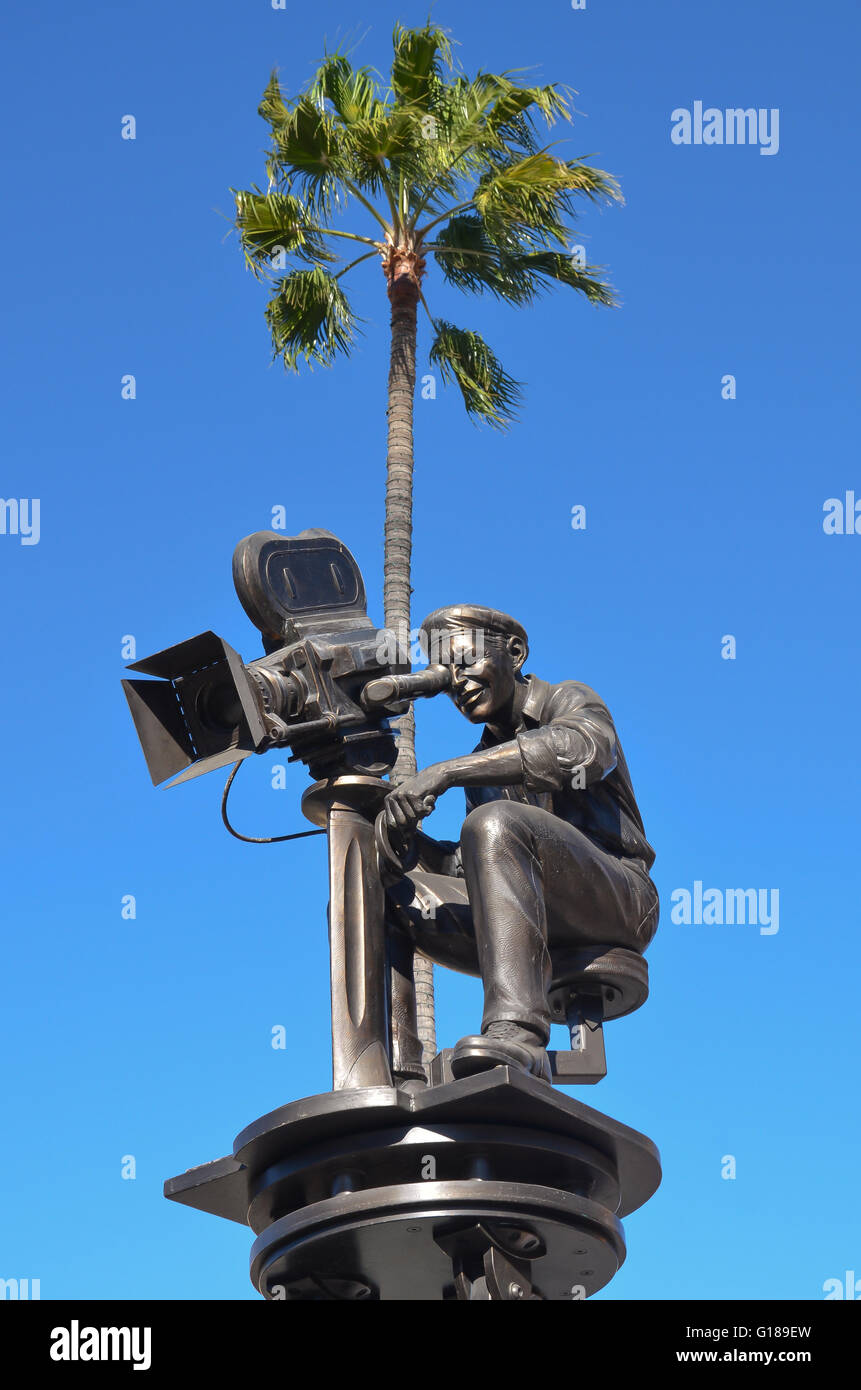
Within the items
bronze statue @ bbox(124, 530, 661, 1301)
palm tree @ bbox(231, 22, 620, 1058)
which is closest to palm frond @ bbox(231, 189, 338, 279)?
palm tree @ bbox(231, 22, 620, 1058)

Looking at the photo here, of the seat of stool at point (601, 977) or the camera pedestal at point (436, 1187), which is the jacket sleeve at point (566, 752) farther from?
the camera pedestal at point (436, 1187)

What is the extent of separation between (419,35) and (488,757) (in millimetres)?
9645

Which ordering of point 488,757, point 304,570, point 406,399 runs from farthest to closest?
1. point 406,399
2. point 304,570
3. point 488,757

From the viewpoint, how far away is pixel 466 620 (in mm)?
6062

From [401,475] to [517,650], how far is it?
6.89m

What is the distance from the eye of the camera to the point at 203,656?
5.85 metres

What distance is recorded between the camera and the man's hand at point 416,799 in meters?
5.56

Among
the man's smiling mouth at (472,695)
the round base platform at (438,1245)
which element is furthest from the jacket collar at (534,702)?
the round base platform at (438,1245)

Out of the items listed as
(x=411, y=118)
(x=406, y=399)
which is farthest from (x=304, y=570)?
(x=411, y=118)

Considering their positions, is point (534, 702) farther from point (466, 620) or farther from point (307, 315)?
point (307, 315)

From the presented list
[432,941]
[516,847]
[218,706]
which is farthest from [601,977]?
[218,706]

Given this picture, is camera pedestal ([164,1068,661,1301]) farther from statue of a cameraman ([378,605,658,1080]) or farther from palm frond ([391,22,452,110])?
palm frond ([391,22,452,110])

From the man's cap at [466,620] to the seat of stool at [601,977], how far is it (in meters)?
1.18

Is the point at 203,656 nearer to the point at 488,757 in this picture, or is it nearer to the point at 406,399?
the point at 488,757
